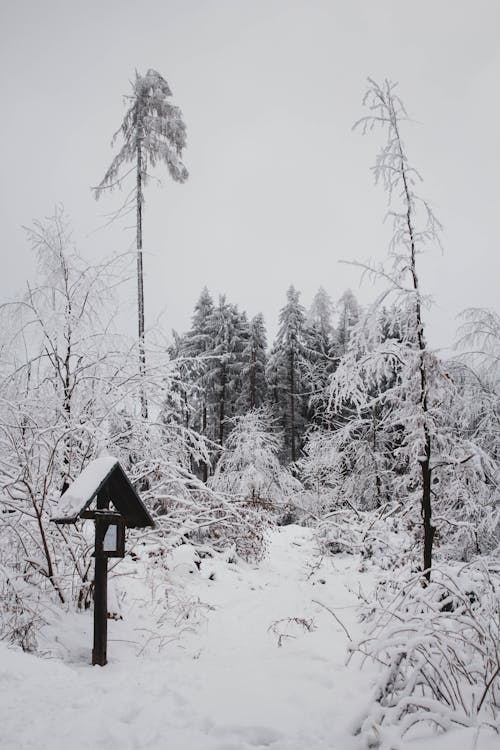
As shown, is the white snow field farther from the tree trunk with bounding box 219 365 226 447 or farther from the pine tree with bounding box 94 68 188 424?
the tree trunk with bounding box 219 365 226 447

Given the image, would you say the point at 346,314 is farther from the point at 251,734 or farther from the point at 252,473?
the point at 251,734

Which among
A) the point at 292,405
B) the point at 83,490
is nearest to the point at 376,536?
the point at 83,490

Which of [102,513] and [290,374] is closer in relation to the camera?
[102,513]

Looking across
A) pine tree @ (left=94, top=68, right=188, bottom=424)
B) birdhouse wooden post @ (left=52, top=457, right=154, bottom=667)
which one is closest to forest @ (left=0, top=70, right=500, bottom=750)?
birdhouse wooden post @ (left=52, top=457, right=154, bottom=667)

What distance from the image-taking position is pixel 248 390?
2733cm

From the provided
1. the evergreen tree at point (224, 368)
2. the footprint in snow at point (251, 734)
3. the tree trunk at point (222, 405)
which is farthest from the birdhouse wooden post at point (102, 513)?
the evergreen tree at point (224, 368)

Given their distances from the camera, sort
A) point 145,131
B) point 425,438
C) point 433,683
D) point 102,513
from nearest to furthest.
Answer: point 433,683, point 102,513, point 425,438, point 145,131

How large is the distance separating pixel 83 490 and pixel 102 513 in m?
0.50

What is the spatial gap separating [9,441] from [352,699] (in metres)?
4.73

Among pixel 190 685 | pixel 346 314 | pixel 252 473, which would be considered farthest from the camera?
pixel 346 314

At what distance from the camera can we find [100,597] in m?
4.41

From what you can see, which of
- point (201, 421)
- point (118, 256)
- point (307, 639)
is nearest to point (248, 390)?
point (201, 421)

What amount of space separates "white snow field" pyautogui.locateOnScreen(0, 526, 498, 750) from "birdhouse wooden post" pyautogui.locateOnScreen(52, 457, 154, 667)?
50 cm

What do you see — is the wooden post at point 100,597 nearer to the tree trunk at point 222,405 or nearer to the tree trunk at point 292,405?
the tree trunk at point 292,405
